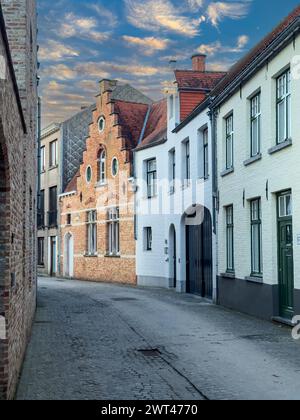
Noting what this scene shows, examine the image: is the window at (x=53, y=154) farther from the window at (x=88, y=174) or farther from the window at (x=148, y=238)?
the window at (x=148, y=238)

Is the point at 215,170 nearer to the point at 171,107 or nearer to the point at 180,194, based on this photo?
the point at 180,194

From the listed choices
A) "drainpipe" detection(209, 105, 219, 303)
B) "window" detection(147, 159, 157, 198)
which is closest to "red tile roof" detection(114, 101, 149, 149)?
"window" detection(147, 159, 157, 198)

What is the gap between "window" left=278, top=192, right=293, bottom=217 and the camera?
43.6ft

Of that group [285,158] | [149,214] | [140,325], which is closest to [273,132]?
[285,158]

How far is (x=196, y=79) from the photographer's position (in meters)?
24.5

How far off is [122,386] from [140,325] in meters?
5.85

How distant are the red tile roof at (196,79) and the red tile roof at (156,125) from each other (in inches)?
101

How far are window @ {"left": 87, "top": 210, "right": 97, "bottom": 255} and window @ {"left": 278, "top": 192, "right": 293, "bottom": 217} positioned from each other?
1910 cm

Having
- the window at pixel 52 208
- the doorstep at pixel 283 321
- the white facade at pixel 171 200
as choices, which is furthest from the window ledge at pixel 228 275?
the window at pixel 52 208

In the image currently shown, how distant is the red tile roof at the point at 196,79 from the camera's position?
24109mm

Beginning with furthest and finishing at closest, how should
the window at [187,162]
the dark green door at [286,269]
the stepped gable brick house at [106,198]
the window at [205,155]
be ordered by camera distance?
1. the stepped gable brick house at [106,198]
2. the window at [187,162]
3. the window at [205,155]
4. the dark green door at [286,269]

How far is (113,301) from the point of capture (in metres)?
19.6

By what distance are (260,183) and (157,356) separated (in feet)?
20.2
